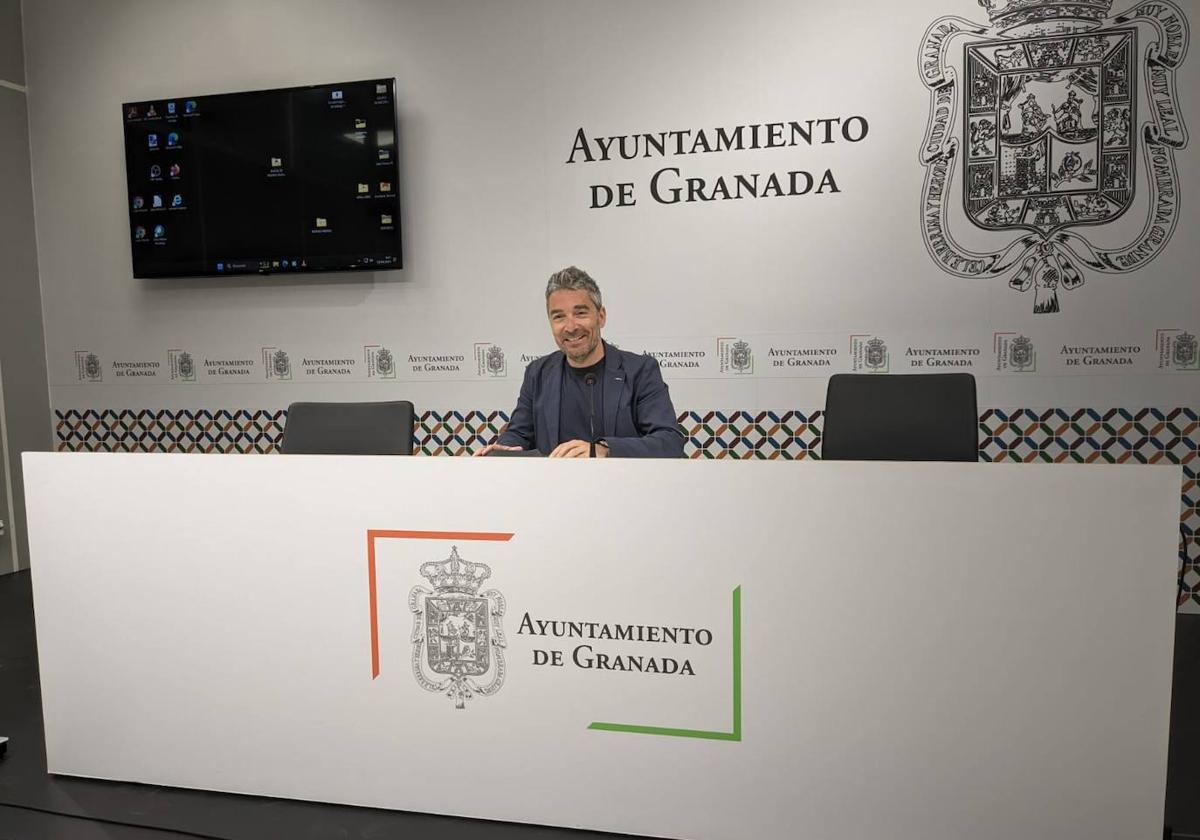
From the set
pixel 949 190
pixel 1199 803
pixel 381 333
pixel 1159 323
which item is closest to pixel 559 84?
pixel 381 333

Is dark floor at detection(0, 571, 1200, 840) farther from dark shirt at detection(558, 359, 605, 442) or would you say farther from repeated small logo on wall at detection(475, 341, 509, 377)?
repeated small logo on wall at detection(475, 341, 509, 377)

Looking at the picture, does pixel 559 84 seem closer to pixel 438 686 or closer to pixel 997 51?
pixel 997 51

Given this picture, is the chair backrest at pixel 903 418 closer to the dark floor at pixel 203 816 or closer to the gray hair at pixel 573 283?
the gray hair at pixel 573 283

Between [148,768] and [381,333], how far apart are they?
101 inches

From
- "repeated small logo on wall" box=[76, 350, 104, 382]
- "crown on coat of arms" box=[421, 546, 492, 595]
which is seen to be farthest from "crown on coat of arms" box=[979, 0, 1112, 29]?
"repeated small logo on wall" box=[76, 350, 104, 382]

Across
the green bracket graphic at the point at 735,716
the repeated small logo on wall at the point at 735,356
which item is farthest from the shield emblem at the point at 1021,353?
the green bracket graphic at the point at 735,716

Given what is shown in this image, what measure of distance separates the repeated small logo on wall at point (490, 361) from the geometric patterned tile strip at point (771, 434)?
19 cm

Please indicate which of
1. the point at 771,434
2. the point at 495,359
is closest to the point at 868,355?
the point at 771,434

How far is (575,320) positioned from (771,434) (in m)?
1.40

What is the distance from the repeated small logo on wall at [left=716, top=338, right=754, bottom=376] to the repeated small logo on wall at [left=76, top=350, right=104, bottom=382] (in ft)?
10.4

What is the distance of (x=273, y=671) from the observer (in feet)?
5.49

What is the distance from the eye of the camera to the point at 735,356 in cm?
375

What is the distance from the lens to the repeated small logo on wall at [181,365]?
436 cm

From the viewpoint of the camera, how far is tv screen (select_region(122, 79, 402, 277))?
12.8ft
